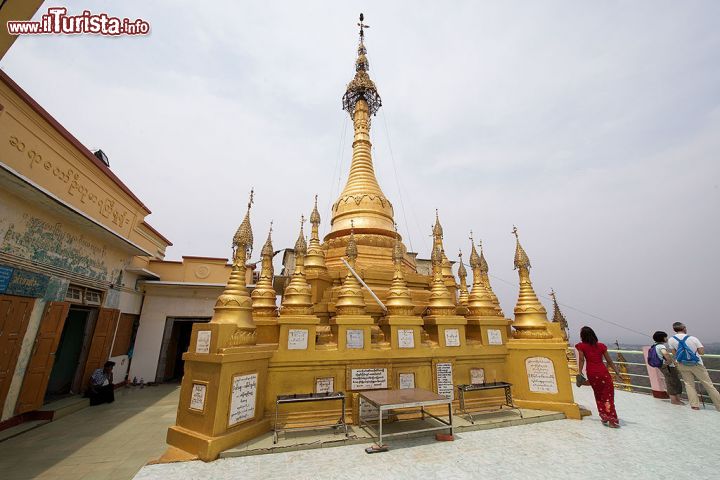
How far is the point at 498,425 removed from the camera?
6477 mm

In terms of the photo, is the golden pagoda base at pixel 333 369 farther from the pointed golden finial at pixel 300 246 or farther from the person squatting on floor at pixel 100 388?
the person squatting on floor at pixel 100 388

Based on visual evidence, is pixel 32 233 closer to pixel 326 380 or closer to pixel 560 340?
pixel 326 380

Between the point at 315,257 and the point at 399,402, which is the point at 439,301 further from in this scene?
the point at 315,257

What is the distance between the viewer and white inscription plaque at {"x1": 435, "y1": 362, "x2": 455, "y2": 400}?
7.38 meters

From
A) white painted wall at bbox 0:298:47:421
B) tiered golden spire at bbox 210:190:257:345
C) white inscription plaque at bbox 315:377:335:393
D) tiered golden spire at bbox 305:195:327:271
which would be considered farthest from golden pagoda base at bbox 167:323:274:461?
white painted wall at bbox 0:298:47:421

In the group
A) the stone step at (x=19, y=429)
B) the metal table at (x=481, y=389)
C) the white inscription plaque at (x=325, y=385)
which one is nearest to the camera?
the white inscription plaque at (x=325, y=385)

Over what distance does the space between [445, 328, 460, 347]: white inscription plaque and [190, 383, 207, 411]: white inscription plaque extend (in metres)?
5.54

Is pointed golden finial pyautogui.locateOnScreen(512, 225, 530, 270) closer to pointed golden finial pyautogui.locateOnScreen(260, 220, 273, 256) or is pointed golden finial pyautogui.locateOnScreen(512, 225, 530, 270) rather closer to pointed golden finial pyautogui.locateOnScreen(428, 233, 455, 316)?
pointed golden finial pyautogui.locateOnScreen(428, 233, 455, 316)

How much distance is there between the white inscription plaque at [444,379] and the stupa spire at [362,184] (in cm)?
686

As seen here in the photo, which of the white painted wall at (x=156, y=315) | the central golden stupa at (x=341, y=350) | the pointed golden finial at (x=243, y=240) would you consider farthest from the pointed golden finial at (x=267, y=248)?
the white painted wall at (x=156, y=315)

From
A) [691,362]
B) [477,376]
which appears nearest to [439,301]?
[477,376]

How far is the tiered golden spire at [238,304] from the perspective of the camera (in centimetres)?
629

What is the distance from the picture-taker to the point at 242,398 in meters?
5.78

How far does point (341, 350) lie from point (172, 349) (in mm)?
12099
